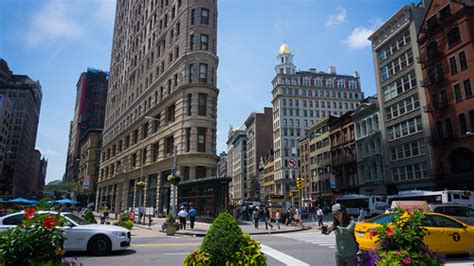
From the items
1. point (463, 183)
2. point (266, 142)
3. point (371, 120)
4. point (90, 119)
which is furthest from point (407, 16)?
point (90, 119)

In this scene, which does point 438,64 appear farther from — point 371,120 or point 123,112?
point 123,112

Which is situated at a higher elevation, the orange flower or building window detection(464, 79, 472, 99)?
building window detection(464, 79, 472, 99)

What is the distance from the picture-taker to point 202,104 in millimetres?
35469

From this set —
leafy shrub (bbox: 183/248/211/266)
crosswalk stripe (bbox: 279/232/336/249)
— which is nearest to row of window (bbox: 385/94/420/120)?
crosswalk stripe (bbox: 279/232/336/249)

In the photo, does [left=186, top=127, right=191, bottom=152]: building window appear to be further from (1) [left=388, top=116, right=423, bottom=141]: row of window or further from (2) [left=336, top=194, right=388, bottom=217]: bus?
(1) [left=388, top=116, right=423, bottom=141]: row of window

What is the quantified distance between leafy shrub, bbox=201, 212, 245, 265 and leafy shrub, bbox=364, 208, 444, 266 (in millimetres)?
2394

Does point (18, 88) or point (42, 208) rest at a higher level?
point (18, 88)

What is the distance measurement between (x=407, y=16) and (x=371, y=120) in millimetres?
16774

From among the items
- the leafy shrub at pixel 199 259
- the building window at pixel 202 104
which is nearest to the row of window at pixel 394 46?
the building window at pixel 202 104

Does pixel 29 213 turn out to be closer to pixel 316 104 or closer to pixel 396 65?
pixel 396 65

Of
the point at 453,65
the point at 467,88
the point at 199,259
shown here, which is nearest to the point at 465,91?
the point at 467,88

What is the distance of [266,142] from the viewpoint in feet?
421

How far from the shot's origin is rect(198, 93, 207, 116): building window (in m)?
35.2

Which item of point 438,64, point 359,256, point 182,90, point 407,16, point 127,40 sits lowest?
point 359,256
